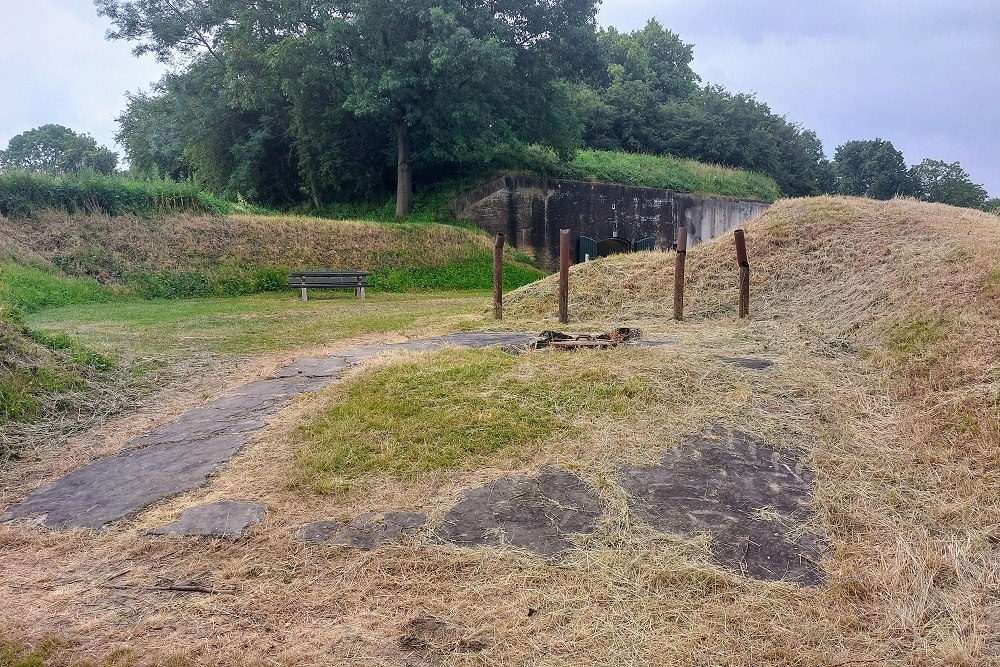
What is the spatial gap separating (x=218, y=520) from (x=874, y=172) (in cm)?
4258

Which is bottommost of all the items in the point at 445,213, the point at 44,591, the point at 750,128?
the point at 44,591

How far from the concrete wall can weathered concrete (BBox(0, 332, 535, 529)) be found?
58.0 ft

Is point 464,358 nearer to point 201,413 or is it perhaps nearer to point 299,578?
point 201,413

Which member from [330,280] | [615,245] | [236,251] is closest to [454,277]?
[330,280]

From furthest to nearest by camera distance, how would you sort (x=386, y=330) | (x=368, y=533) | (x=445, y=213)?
(x=445, y=213), (x=386, y=330), (x=368, y=533)

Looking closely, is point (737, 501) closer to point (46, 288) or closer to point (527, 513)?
point (527, 513)

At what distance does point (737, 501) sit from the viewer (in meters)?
3.63

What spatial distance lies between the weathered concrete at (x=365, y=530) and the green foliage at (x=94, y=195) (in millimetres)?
15800

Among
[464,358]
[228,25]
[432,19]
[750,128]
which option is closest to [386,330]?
[464,358]

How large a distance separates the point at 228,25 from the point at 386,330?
2221 cm

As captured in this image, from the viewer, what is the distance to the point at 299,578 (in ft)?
10.1

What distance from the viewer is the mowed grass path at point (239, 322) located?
8.15m

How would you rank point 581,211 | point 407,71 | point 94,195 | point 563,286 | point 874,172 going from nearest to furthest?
point 563,286
point 94,195
point 407,71
point 581,211
point 874,172

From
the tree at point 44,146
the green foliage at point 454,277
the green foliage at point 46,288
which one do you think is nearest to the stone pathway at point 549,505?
the green foliage at point 46,288
